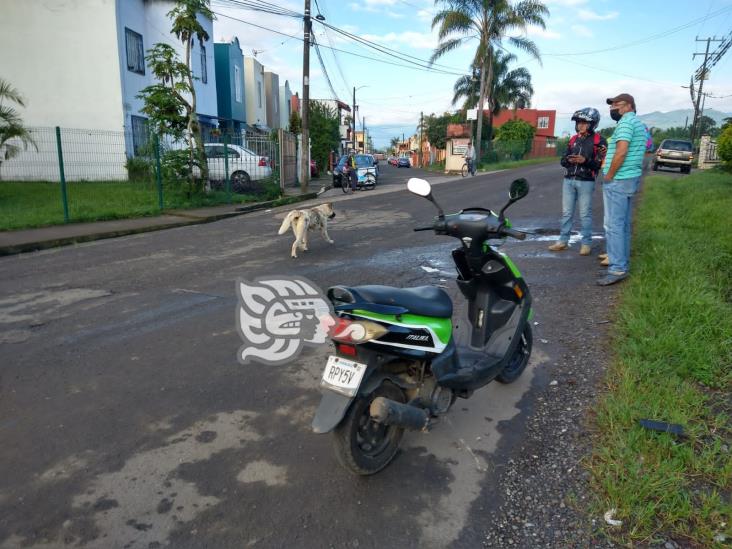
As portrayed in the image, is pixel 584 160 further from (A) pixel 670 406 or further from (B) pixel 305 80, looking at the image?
(B) pixel 305 80

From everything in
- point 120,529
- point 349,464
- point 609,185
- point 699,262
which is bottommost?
point 120,529

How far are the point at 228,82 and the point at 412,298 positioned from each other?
103ft

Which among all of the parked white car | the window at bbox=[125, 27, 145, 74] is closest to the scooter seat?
the parked white car

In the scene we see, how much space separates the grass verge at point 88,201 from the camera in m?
11.4

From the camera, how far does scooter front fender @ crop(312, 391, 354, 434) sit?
99.7 inches

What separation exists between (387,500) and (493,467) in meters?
0.67

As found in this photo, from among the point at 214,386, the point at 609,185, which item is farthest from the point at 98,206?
the point at 609,185

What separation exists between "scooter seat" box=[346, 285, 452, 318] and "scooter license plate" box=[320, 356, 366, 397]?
342 mm

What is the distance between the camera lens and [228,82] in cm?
3088

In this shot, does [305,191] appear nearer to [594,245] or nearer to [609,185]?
[594,245]

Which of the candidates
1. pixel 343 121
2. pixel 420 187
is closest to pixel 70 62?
pixel 420 187

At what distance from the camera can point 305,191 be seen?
19.5m

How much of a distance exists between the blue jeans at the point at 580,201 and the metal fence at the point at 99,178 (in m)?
9.81

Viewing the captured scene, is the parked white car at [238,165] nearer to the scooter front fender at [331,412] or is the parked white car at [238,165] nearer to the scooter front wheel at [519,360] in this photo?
the scooter front wheel at [519,360]
